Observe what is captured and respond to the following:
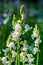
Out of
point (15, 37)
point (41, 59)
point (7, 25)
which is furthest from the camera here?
point (7, 25)

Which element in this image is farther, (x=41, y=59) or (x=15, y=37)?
(x=41, y=59)

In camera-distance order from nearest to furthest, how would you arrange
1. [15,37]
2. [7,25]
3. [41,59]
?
[15,37] < [41,59] < [7,25]

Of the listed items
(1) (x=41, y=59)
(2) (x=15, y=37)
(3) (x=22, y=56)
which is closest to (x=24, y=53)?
(3) (x=22, y=56)

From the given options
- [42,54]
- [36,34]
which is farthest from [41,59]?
[36,34]

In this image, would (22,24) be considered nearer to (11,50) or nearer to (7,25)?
(11,50)

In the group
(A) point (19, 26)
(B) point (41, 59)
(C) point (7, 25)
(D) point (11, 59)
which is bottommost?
(D) point (11, 59)

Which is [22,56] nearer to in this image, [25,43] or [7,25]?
[25,43]

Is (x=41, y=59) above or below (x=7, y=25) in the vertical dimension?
below

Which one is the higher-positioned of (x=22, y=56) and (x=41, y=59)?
(x=41, y=59)

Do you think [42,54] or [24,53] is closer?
[24,53]
